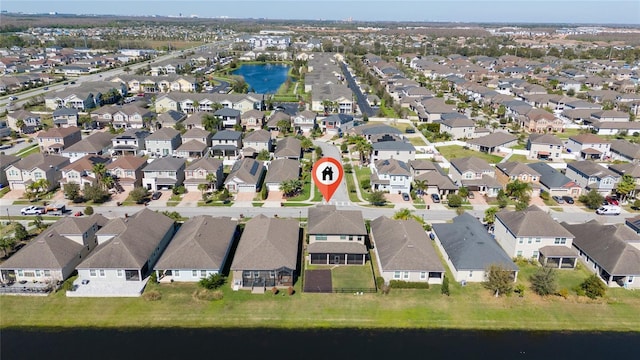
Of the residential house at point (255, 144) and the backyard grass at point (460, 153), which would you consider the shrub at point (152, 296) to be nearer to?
the residential house at point (255, 144)

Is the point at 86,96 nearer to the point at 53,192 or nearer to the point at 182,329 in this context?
the point at 53,192

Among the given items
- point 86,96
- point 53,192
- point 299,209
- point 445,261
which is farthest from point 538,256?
point 86,96

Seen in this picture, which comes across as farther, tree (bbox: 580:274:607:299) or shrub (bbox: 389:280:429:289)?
shrub (bbox: 389:280:429:289)

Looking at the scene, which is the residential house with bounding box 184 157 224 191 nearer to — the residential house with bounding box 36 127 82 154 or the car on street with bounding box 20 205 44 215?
the car on street with bounding box 20 205 44 215

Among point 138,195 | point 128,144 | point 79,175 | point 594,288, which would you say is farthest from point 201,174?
point 594,288

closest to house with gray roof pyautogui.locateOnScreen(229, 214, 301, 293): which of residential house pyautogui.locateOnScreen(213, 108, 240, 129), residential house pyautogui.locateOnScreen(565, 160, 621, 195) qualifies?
residential house pyautogui.locateOnScreen(565, 160, 621, 195)

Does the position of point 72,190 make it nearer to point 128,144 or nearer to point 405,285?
point 128,144

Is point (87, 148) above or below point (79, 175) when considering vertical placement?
above
